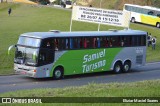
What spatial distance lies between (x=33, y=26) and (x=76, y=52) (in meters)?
28.5

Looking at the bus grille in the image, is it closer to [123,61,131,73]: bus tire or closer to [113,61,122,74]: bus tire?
[123,61,131,73]: bus tire

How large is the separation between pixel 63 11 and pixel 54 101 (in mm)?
63279

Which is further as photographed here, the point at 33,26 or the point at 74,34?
the point at 33,26

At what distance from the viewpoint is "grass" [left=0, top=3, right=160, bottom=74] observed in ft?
112

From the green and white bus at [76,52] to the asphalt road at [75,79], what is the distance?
48 centimetres

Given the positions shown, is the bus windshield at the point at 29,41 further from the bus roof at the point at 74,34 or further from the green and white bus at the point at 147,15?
the green and white bus at the point at 147,15

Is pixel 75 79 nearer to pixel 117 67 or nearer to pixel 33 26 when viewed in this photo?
pixel 117 67

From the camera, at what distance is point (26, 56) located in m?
25.7

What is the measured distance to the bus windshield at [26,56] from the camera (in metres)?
25.3

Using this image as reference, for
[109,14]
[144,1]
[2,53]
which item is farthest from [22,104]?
[144,1]

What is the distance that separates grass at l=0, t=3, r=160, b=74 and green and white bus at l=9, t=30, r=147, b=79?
14.0ft

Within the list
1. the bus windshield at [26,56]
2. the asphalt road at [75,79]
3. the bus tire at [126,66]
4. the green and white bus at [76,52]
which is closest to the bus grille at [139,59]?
the green and white bus at [76,52]

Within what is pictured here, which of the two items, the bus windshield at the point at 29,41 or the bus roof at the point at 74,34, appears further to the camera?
the bus roof at the point at 74,34

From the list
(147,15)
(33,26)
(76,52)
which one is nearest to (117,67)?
(76,52)
